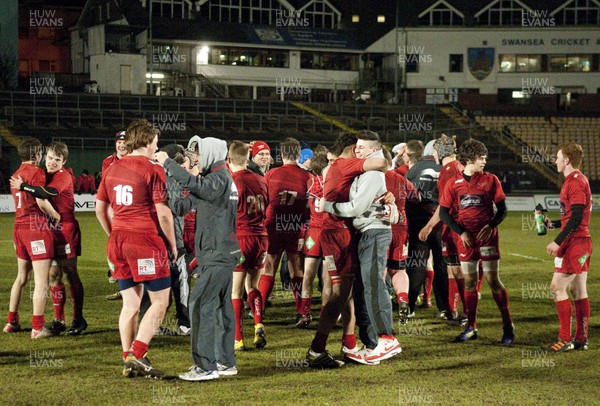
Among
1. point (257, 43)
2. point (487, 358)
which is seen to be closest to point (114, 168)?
point (487, 358)

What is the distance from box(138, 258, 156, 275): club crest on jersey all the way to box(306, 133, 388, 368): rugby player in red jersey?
69.1 inches

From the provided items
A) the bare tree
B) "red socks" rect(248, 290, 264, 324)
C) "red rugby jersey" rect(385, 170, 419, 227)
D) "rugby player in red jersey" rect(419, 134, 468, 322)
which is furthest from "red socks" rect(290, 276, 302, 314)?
the bare tree

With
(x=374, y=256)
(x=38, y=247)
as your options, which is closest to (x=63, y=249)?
(x=38, y=247)

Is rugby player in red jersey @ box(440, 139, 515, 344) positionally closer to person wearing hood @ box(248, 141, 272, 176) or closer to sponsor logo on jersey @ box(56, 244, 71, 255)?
person wearing hood @ box(248, 141, 272, 176)

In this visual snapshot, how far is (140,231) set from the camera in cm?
780

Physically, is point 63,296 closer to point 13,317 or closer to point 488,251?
point 13,317

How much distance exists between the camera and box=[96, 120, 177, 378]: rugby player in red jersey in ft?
25.5

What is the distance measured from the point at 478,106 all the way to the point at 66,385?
184 ft

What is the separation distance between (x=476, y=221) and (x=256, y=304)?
2634 mm

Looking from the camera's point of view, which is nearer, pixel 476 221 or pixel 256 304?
pixel 476 221

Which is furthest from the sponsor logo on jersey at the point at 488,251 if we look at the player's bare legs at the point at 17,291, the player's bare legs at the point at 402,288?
the player's bare legs at the point at 17,291

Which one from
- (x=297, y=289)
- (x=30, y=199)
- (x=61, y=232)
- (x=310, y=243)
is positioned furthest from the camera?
(x=297, y=289)

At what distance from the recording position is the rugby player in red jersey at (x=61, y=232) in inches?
388

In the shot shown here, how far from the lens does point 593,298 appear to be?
13.0 m
